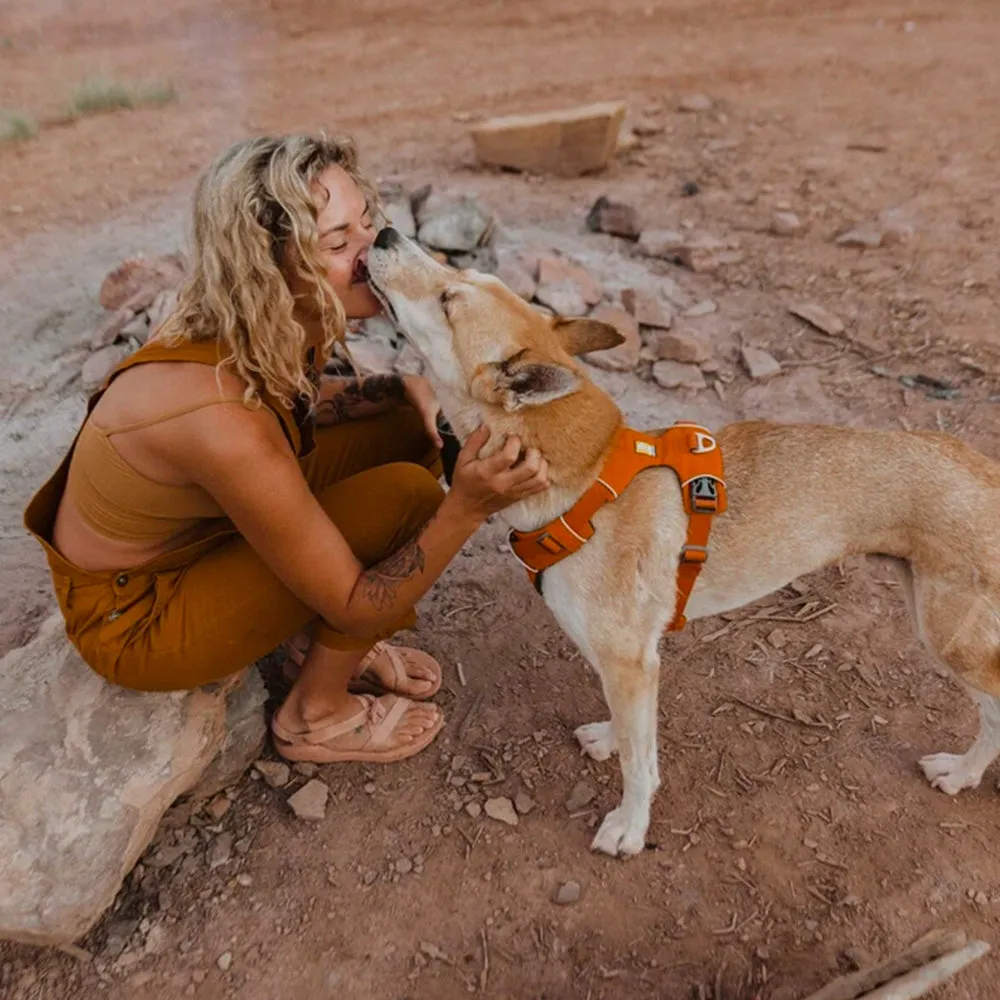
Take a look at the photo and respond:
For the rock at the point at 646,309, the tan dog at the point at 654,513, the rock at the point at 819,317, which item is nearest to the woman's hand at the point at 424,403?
the tan dog at the point at 654,513

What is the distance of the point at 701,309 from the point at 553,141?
9.32 feet

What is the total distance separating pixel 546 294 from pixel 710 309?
1.28 metres

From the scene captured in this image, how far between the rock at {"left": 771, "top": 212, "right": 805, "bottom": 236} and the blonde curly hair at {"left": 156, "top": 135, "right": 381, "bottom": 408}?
5.57m

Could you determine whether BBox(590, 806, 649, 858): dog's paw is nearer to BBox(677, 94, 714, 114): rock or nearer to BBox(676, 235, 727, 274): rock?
BBox(676, 235, 727, 274): rock

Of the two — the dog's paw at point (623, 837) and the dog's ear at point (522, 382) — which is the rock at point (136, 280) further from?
the dog's paw at point (623, 837)

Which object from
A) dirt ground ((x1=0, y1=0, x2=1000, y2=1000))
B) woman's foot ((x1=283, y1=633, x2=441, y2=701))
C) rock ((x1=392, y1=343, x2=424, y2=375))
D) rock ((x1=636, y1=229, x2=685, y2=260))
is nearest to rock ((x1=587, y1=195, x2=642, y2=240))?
rock ((x1=636, y1=229, x2=685, y2=260))

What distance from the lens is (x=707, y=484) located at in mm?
3129

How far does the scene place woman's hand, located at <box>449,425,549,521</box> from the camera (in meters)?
2.82

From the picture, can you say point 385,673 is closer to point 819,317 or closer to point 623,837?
point 623,837

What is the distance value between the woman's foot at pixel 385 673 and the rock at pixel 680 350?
9.61ft

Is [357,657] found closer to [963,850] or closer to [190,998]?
[190,998]

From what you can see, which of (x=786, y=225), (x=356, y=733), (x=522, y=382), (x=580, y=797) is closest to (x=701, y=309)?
(x=786, y=225)

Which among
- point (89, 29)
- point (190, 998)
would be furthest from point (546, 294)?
point (89, 29)

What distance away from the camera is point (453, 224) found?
21.1 feet
